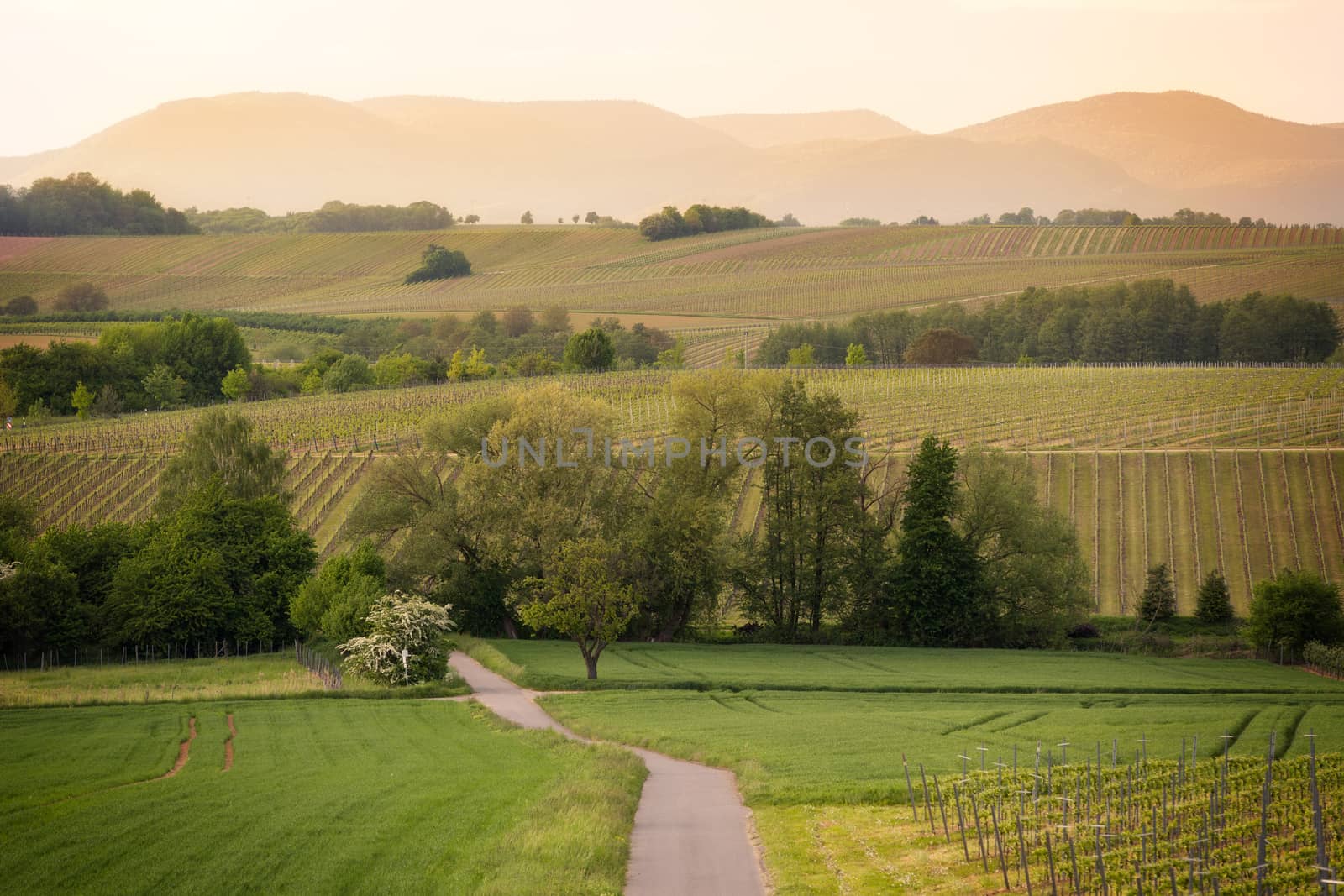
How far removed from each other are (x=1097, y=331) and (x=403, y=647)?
336 ft

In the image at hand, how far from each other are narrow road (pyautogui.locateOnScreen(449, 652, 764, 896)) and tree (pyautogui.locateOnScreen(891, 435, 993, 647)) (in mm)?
31620

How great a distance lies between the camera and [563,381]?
369 feet

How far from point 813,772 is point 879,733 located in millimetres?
6312

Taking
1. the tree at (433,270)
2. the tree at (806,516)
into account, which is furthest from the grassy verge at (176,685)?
the tree at (433,270)

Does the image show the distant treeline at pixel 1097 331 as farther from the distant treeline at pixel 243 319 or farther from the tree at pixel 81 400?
the tree at pixel 81 400

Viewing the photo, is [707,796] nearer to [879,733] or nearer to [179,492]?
[879,733]

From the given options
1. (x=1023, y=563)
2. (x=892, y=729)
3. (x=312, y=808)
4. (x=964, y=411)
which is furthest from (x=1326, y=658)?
(x=312, y=808)

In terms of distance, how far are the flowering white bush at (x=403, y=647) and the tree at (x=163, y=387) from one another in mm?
80019

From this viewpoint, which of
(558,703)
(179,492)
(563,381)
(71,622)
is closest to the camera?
(558,703)

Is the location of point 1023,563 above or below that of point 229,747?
below

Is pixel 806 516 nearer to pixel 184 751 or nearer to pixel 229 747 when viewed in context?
pixel 229 747

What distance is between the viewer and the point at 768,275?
179250mm

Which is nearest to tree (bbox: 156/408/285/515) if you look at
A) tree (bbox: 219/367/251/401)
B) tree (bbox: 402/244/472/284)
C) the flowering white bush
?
the flowering white bush

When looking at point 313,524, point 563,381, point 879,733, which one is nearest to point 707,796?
point 879,733
